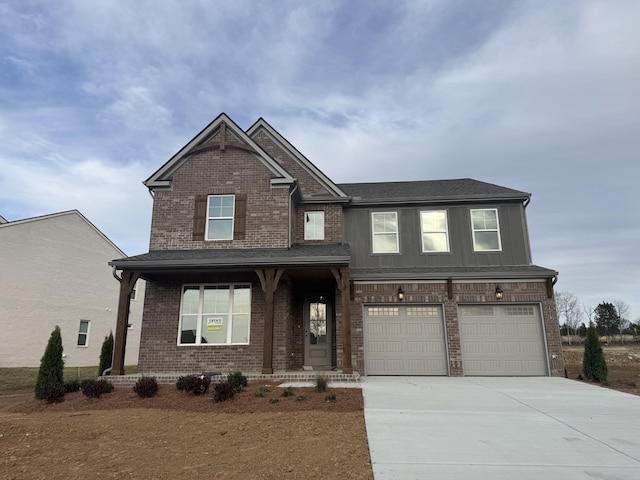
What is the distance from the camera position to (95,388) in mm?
8750

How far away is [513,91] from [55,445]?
60.7 ft

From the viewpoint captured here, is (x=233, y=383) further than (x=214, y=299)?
No

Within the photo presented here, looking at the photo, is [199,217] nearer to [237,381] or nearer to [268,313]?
[268,313]

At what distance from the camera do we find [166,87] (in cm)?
1869

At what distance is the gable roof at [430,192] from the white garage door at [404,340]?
3.74 meters

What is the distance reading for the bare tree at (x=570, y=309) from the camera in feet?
184

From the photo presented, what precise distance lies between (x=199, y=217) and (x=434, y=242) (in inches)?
310

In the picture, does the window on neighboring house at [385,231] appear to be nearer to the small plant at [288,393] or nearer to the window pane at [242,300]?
the window pane at [242,300]

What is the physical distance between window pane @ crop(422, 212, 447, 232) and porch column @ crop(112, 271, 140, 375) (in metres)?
9.33

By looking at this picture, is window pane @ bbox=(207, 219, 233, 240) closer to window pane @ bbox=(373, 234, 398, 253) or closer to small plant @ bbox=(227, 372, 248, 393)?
small plant @ bbox=(227, 372, 248, 393)

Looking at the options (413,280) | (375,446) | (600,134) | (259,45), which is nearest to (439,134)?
(600,134)

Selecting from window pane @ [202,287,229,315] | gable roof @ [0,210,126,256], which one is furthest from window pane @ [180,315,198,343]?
gable roof @ [0,210,126,256]

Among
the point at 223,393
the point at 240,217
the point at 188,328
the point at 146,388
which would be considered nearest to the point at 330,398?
the point at 223,393

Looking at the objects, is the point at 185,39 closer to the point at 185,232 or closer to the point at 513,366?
the point at 185,232
